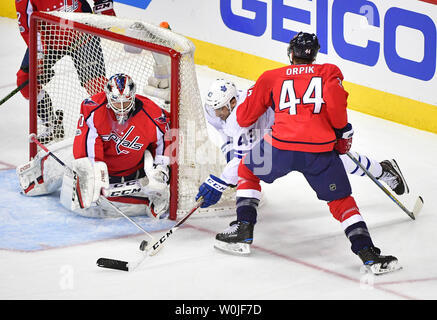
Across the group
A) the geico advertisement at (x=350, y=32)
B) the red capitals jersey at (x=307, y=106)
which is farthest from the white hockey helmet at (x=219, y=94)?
the geico advertisement at (x=350, y=32)

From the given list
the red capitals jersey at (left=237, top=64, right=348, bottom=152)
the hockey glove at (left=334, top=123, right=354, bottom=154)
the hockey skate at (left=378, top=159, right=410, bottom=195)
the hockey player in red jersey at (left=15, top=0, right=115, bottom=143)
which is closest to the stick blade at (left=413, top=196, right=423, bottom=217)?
the hockey skate at (left=378, top=159, right=410, bottom=195)

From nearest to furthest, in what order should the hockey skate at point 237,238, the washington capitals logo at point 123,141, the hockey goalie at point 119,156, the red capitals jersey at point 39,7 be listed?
the hockey skate at point 237,238 < the hockey goalie at point 119,156 < the washington capitals logo at point 123,141 < the red capitals jersey at point 39,7

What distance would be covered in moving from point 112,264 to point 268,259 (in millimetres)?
746

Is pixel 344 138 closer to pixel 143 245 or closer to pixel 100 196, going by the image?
pixel 143 245

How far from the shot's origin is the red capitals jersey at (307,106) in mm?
4879

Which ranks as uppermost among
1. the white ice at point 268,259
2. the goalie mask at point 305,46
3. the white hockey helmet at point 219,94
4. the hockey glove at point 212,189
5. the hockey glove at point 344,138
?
the goalie mask at point 305,46

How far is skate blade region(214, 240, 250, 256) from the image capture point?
511 centimetres

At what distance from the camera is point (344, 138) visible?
5.07 metres

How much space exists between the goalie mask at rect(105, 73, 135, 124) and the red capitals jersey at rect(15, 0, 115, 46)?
1266mm

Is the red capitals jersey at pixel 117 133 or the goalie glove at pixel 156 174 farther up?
the red capitals jersey at pixel 117 133

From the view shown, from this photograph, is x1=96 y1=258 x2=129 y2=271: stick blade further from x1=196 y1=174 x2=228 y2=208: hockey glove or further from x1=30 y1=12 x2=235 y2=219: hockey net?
x1=30 y1=12 x2=235 y2=219: hockey net

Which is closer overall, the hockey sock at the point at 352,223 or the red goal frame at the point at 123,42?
the hockey sock at the point at 352,223

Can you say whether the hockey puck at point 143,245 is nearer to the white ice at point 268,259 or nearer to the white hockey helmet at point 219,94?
the white ice at point 268,259

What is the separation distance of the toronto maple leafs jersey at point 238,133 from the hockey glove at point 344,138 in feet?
1.24
